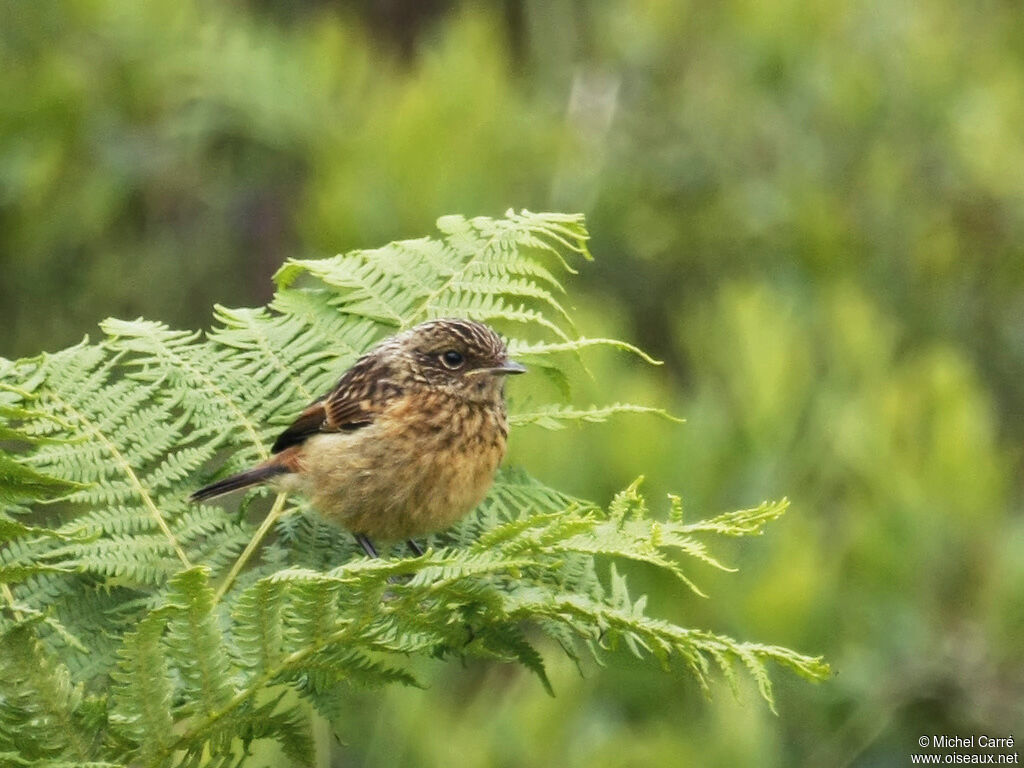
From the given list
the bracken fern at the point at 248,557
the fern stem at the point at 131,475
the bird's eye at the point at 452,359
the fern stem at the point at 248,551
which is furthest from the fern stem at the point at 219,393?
the bird's eye at the point at 452,359

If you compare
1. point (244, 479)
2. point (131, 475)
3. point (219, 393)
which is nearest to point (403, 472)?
point (244, 479)

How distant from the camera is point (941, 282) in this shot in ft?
24.8

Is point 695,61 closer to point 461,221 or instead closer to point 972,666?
point 972,666

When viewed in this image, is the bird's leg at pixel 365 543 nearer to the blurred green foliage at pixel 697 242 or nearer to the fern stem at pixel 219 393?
the fern stem at pixel 219 393

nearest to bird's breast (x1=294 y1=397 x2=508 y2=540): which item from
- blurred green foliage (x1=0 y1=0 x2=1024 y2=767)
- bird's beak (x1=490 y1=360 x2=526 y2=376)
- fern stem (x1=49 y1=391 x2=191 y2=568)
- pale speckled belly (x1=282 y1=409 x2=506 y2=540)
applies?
pale speckled belly (x1=282 y1=409 x2=506 y2=540)

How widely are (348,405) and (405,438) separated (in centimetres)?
19

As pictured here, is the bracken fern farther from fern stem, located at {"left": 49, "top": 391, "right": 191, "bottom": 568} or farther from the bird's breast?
the bird's breast

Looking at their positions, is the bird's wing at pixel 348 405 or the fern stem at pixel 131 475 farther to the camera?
the bird's wing at pixel 348 405

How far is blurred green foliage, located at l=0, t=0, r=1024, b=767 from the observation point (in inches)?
203

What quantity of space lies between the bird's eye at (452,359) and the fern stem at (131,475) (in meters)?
1.34

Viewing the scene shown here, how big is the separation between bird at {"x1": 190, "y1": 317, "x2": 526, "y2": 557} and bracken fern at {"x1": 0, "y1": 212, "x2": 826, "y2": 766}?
0.12 m

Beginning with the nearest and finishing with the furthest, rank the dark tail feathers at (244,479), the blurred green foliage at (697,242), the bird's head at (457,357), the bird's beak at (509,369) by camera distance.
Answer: the dark tail feathers at (244,479) → the bird's beak at (509,369) → the bird's head at (457,357) → the blurred green foliage at (697,242)

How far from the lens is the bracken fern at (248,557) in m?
2.17

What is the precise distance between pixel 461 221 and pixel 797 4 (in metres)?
5.07
